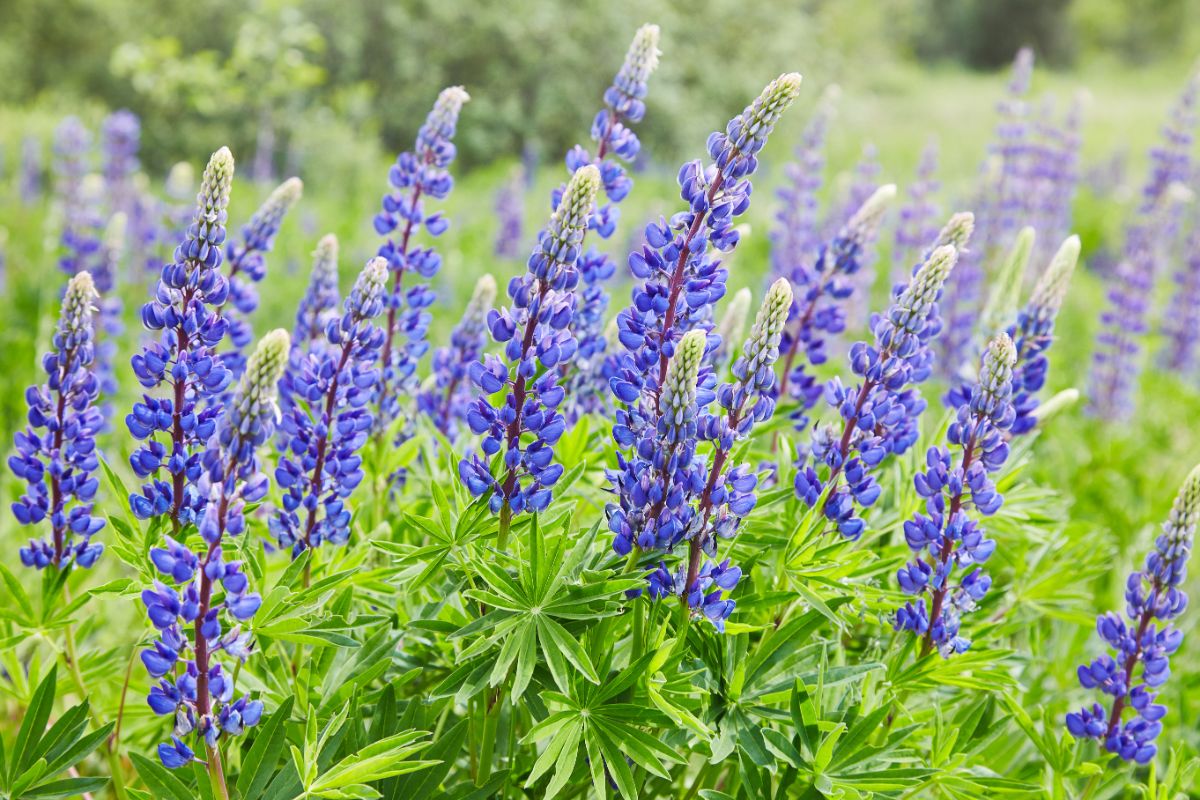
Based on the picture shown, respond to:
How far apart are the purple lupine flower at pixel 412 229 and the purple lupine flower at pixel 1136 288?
15.6 feet

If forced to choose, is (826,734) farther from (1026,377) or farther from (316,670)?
(1026,377)

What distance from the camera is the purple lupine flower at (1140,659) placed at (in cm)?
219

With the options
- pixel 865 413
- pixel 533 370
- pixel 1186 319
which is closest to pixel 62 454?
pixel 533 370

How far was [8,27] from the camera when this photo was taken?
19484mm

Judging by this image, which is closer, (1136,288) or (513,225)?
(1136,288)

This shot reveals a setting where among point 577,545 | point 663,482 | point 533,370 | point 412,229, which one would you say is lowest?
point 577,545

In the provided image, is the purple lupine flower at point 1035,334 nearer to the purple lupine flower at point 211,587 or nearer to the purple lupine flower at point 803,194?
the purple lupine flower at point 803,194

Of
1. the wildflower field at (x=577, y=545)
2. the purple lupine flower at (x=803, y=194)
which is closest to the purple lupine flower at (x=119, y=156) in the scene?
the wildflower field at (x=577, y=545)

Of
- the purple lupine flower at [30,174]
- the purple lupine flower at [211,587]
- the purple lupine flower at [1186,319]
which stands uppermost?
the purple lupine flower at [1186,319]

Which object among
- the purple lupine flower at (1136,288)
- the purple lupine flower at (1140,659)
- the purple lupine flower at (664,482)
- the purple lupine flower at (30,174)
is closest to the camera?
the purple lupine flower at (664,482)

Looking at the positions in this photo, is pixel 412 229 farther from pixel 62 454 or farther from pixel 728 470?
pixel 728 470

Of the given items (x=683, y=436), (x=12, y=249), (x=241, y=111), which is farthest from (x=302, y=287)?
(x=241, y=111)

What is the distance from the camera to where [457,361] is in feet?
9.16

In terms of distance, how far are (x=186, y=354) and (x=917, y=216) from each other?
15.7 ft
